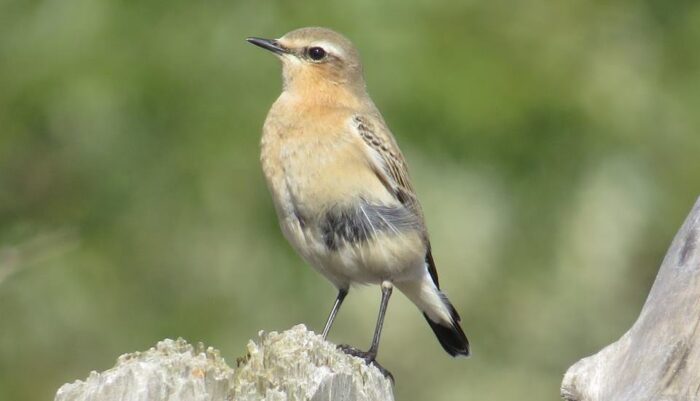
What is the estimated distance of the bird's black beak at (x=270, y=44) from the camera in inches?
271

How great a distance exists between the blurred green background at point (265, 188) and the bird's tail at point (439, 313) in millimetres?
439

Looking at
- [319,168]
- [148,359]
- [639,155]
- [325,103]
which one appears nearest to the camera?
[148,359]

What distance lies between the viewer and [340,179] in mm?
6309

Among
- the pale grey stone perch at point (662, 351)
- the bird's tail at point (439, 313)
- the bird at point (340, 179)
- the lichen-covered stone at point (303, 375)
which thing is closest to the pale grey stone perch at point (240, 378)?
the lichen-covered stone at point (303, 375)

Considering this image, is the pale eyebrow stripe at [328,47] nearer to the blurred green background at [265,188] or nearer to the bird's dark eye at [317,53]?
the bird's dark eye at [317,53]

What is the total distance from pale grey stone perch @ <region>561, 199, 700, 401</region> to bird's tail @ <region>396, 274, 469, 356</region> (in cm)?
292

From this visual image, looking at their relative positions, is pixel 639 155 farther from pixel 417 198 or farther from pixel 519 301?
pixel 417 198

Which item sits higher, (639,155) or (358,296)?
(639,155)

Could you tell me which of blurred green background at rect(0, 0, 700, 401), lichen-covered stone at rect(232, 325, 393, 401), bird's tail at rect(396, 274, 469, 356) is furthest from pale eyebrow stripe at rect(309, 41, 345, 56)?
lichen-covered stone at rect(232, 325, 393, 401)

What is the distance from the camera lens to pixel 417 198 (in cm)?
718

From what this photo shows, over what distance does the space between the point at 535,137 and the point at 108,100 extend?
2.57 meters

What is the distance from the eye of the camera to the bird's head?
6961 millimetres

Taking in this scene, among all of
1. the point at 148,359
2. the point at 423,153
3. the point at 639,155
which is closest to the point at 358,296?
the point at 423,153

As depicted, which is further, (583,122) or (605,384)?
(583,122)
